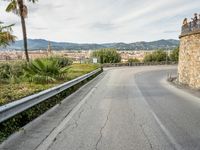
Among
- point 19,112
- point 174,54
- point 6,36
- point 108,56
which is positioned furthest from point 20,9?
point 174,54

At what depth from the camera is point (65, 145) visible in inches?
223

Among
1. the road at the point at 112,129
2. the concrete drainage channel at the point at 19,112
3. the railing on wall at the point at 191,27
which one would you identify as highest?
the railing on wall at the point at 191,27

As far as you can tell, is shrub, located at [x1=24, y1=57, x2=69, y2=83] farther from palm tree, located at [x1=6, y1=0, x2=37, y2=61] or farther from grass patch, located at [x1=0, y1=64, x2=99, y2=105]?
palm tree, located at [x1=6, y1=0, x2=37, y2=61]

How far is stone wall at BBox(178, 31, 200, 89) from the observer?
60.9ft

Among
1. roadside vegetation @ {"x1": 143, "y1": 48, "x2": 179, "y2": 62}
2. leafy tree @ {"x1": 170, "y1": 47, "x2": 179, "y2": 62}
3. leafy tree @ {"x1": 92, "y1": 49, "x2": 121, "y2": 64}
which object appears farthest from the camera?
roadside vegetation @ {"x1": 143, "y1": 48, "x2": 179, "y2": 62}

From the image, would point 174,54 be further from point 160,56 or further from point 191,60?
point 191,60

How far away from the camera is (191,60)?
2019 centimetres

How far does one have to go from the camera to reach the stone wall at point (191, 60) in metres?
18.5

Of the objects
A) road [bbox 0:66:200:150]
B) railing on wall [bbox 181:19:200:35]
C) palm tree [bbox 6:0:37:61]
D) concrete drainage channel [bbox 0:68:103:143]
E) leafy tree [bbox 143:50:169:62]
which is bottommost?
leafy tree [bbox 143:50:169:62]

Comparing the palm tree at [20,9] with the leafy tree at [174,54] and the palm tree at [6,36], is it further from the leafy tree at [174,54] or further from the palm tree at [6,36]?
the leafy tree at [174,54]

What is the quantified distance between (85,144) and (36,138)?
1133 millimetres

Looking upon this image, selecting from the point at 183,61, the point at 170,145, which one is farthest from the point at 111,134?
the point at 183,61

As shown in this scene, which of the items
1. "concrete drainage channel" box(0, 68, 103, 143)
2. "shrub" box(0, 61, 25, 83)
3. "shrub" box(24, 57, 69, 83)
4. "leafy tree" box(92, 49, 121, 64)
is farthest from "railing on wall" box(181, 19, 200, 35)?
"leafy tree" box(92, 49, 121, 64)

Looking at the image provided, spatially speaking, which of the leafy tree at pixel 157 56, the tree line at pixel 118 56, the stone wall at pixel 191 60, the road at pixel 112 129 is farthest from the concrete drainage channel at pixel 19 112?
the leafy tree at pixel 157 56
